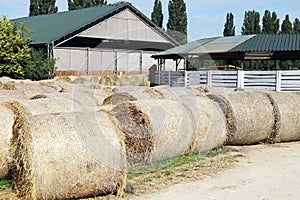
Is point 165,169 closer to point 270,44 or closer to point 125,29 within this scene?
point 270,44

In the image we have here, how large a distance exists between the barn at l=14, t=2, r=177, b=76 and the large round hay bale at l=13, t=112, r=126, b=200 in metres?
24.2

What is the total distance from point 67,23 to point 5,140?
96.3 feet

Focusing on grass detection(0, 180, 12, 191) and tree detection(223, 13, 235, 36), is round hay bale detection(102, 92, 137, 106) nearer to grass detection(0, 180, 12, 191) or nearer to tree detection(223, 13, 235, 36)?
grass detection(0, 180, 12, 191)

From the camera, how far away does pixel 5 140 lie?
21.1 ft

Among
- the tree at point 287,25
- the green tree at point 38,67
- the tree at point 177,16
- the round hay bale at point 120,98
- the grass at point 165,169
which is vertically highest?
the tree at point 177,16

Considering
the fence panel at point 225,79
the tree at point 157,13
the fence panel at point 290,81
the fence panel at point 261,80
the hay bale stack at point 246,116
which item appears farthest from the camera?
the tree at point 157,13

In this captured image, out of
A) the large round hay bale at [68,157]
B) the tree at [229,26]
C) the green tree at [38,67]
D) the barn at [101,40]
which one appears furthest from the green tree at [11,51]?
the tree at [229,26]

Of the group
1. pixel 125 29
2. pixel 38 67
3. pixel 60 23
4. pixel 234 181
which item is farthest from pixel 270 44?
pixel 234 181

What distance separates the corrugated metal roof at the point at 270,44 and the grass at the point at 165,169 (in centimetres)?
1721

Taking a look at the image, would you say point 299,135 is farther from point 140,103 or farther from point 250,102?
point 140,103

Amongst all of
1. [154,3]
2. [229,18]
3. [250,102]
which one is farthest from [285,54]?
[154,3]

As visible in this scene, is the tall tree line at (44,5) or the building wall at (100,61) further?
the tall tree line at (44,5)

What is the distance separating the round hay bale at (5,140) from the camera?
21.1 feet

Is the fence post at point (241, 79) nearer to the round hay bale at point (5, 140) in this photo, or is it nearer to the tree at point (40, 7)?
the round hay bale at point (5, 140)
